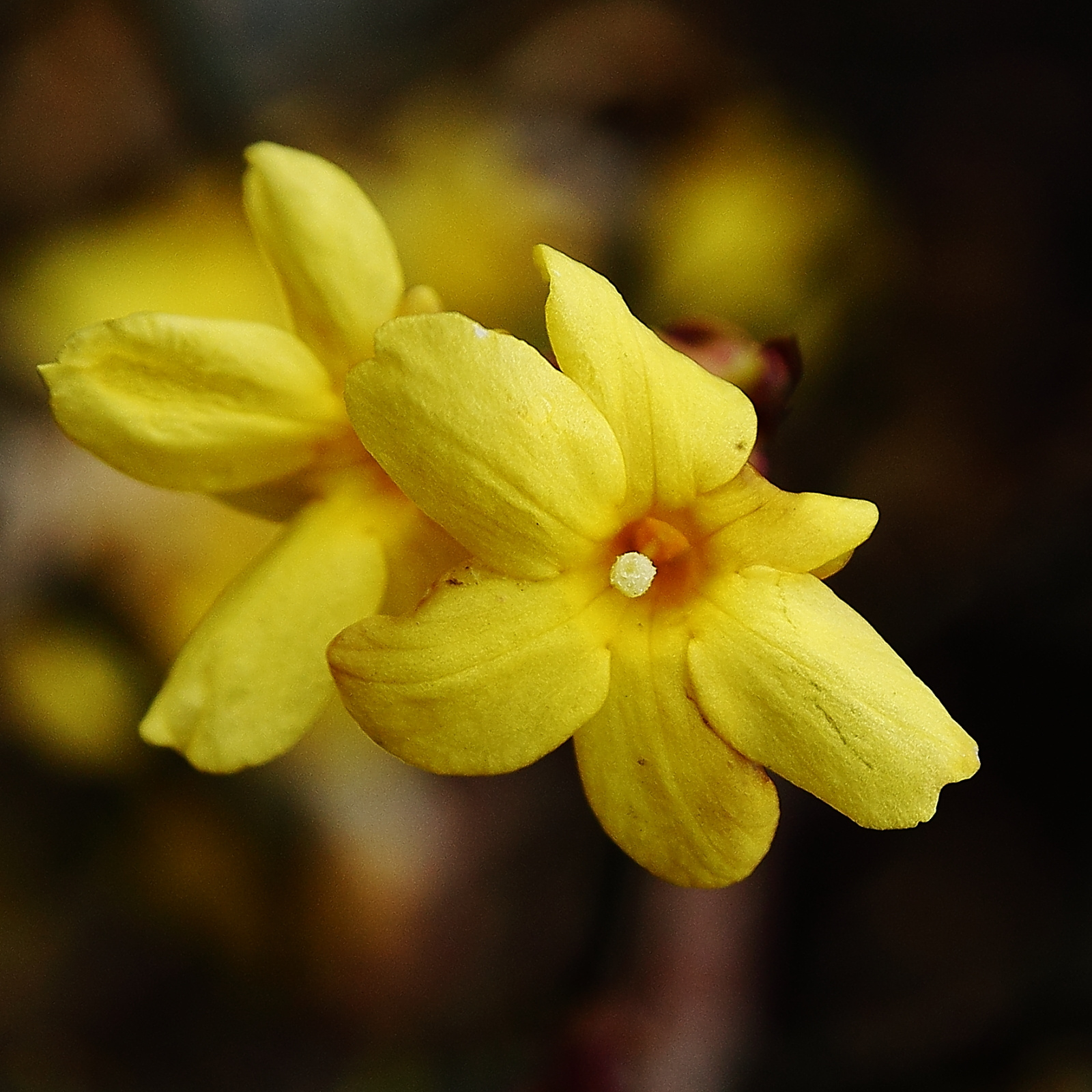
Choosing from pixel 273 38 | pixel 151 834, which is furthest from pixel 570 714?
pixel 273 38

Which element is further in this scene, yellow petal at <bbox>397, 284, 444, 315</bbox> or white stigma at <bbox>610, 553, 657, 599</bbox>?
yellow petal at <bbox>397, 284, 444, 315</bbox>

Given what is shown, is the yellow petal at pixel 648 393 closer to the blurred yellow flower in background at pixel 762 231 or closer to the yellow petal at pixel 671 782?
the yellow petal at pixel 671 782

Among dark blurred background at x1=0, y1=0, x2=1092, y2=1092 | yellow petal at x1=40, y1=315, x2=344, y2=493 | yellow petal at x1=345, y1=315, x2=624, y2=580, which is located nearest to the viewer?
yellow petal at x1=345, y1=315, x2=624, y2=580

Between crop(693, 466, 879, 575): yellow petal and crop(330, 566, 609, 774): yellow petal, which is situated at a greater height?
crop(693, 466, 879, 575): yellow petal

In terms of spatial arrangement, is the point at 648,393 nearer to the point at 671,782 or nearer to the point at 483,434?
the point at 483,434

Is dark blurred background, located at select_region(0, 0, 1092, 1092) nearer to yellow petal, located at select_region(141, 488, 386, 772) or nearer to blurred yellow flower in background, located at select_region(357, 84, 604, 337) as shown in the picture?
blurred yellow flower in background, located at select_region(357, 84, 604, 337)

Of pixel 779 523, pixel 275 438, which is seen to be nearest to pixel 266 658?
pixel 275 438

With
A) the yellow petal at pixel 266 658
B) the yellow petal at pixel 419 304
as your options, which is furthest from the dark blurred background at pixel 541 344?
the yellow petal at pixel 266 658

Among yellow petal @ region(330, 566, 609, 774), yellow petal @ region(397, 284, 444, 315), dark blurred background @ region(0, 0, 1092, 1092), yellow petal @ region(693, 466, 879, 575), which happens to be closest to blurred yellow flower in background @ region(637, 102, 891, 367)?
dark blurred background @ region(0, 0, 1092, 1092)
